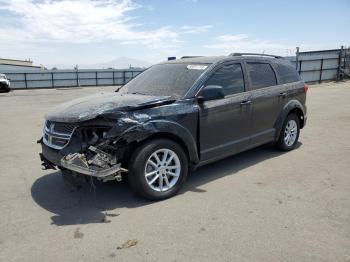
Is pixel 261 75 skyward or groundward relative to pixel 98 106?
skyward

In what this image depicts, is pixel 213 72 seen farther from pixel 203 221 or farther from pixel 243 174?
pixel 203 221

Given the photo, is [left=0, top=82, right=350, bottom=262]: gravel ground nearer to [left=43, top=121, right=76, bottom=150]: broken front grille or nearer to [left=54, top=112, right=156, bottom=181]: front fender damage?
[left=54, top=112, right=156, bottom=181]: front fender damage

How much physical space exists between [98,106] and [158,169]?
3.53ft

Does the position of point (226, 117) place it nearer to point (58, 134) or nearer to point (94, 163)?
point (94, 163)

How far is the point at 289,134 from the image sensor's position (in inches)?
265

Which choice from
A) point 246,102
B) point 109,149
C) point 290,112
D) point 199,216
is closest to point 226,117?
point 246,102

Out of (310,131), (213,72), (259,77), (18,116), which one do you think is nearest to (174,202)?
(213,72)

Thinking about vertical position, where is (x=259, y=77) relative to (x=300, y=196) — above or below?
above

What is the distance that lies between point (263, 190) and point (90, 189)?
2.32m

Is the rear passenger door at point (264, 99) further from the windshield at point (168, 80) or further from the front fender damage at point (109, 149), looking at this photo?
the front fender damage at point (109, 149)

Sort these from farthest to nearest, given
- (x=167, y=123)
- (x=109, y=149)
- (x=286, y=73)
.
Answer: (x=286, y=73) < (x=167, y=123) < (x=109, y=149)

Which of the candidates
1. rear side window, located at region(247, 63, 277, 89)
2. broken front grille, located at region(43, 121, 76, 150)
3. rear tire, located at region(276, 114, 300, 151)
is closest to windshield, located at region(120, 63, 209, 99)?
rear side window, located at region(247, 63, 277, 89)

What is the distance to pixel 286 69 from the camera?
22.1ft

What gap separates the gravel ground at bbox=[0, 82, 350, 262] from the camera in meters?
3.29
